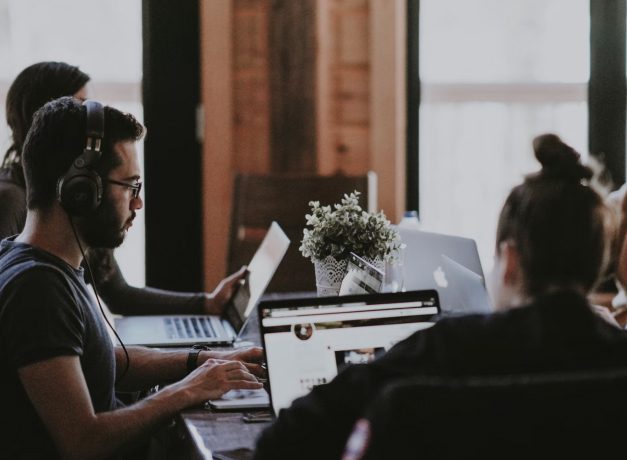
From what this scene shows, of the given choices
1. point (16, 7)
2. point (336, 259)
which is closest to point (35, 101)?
point (336, 259)

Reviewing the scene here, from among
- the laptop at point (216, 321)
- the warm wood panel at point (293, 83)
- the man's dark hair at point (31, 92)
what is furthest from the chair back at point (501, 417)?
the warm wood panel at point (293, 83)

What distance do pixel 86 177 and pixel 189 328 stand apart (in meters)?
0.82

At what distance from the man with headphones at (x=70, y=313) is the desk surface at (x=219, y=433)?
4 cm

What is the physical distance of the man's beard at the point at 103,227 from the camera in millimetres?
1615

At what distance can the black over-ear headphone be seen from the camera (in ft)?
5.05

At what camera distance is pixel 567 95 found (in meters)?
3.92

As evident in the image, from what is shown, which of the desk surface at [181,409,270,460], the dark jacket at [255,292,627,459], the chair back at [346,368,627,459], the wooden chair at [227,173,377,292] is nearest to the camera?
Result: the chair back at [346,368,627,459]

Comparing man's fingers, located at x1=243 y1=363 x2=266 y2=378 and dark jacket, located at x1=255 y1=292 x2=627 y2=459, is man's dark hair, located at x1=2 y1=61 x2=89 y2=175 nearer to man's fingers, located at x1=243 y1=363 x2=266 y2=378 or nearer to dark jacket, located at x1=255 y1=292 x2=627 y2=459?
man's fingers, located at x1=243 y1=363 x2=266 y2=378

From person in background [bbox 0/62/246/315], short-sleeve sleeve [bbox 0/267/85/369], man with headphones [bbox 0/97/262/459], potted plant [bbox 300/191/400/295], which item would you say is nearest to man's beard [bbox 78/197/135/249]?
man with headphones [bbox 0/97/262/459]

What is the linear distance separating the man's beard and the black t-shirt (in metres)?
0.07

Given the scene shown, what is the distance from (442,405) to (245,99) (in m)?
2.90

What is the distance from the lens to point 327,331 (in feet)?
4.86

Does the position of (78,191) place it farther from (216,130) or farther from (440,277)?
(216,130)

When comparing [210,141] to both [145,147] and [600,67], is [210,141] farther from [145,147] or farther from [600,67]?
[600,67]
